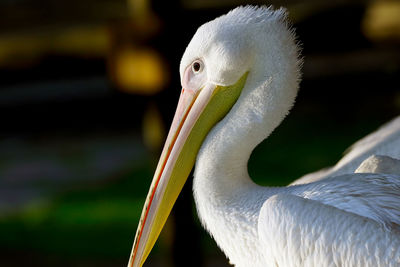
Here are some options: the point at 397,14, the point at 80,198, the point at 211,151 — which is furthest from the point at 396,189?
the point at 80,198

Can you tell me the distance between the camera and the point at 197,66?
2.23 meters

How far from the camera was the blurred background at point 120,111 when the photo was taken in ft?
12.4

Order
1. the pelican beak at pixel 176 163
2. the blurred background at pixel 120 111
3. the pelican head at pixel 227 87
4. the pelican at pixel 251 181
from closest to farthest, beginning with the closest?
the pelican at pixel 251 181, the pelican head at pixel 227 87, the pelican beak at pixel 176 163, the blurred background at pixel 120 111

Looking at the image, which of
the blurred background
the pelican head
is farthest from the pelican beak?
the blurred background

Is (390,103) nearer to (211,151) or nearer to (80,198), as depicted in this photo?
(80,198)

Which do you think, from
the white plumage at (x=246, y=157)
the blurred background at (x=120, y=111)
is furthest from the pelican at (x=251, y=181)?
the blurred background at (x=120, y=111)

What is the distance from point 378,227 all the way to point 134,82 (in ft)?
6.82

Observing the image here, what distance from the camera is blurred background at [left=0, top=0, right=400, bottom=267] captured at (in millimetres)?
3770

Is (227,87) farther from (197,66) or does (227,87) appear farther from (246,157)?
Answer: (246,157)

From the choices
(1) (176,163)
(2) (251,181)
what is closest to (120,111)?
(1) (176,163)

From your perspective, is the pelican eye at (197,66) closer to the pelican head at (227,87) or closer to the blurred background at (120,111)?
the pelican head at (227,87)

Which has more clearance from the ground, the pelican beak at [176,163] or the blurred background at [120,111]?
the blurred background at [120,111]

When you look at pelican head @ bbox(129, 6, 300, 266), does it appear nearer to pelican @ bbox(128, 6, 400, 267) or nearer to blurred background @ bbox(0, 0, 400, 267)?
pelican @ bbox(128, 6, 400, 267)

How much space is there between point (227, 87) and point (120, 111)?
6.45 metres
